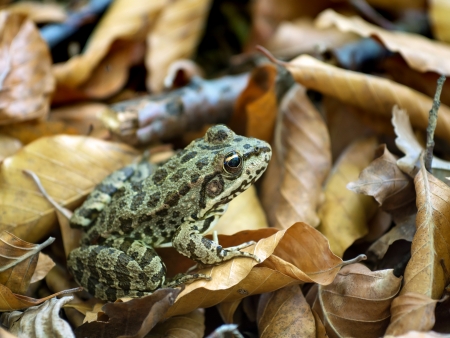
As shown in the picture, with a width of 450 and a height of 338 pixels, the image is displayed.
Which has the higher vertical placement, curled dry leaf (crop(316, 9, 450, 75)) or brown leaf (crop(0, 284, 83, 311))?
curled dry leaf (crop(316, 9, 450, 75))

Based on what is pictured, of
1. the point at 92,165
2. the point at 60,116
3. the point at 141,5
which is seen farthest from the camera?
the point at 141,5

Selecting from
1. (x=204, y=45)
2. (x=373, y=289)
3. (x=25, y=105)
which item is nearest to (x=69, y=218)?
(x=25, y=105)

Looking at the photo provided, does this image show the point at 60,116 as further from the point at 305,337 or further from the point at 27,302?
the point at 305,337

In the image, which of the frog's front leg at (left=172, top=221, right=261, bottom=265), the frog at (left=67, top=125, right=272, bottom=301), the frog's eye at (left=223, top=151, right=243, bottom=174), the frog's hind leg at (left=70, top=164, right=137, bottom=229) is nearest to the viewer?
the frog's front leg at (left=172, top=221, right=261, bottom=265)

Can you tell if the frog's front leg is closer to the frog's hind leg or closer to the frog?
the frog

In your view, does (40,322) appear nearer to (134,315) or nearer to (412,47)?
(134,315)

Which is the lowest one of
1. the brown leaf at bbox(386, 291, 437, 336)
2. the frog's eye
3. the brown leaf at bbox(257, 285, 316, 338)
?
the brown leaf at bbox(257, 285, 316, 338)

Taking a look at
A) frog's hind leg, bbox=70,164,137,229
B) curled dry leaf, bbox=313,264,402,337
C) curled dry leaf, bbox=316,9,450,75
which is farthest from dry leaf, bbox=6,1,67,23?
curled dry leaf, bbox=313,264,402,337
